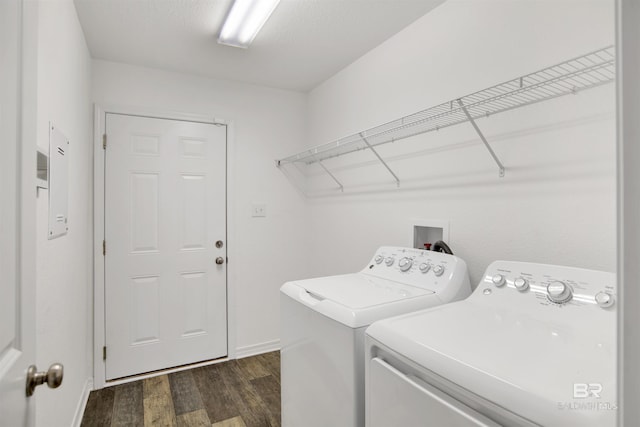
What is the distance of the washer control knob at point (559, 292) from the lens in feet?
3.56

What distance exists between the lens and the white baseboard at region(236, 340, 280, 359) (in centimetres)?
287

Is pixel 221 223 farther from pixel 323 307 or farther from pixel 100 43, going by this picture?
pixel 323 307

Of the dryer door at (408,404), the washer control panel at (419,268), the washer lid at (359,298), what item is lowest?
the dryer door at (408,404)

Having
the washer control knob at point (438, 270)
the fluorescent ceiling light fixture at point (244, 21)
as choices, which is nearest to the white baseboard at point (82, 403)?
the washer control knob at point (438, 270)

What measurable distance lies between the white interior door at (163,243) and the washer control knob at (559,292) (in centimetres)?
231

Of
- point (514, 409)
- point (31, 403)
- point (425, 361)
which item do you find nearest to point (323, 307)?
point (425, 361)

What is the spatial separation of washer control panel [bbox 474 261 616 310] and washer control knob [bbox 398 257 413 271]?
38 centimetres

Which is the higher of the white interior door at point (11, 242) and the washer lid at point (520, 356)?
the white interior door at point (11, 242)

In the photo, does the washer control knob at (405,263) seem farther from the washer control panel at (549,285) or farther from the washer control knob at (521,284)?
the washer control knob at (521,284)

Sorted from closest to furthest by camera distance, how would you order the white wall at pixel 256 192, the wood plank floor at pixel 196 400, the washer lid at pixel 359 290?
the washer lid at pixel 359 290 → the wood plank floor at pixel 196 400 → the white wall at pixel 256 192

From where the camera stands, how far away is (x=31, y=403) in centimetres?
72

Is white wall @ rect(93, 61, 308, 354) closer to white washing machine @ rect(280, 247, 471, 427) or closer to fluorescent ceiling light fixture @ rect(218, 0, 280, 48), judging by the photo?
fluorescent ceiling light fixture @ rect(218, 0, 280, 48)

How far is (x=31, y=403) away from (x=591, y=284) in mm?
1517
